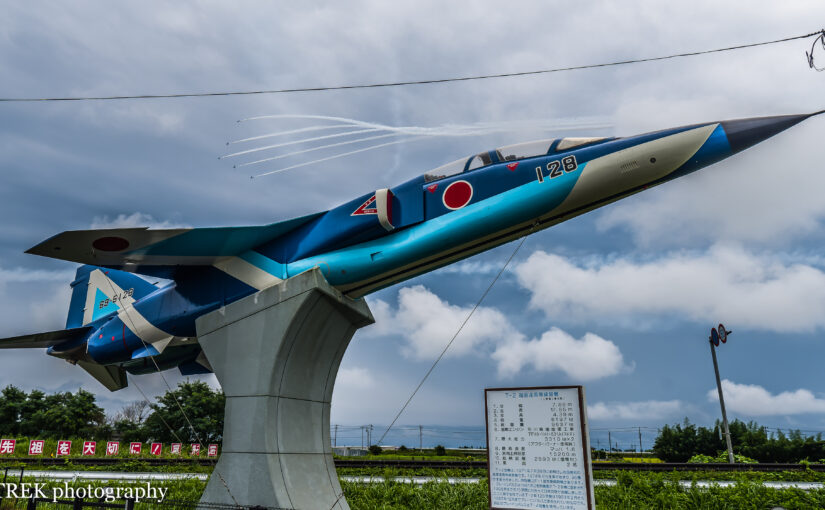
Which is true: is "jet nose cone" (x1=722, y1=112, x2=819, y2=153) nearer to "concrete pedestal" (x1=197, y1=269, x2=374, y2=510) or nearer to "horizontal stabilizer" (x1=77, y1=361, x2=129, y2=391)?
"concrete pedestal" (x1=197, y1=269, x2=374, y2=510)

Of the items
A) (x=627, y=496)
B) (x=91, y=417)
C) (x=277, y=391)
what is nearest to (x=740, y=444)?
(x=627, y=496)

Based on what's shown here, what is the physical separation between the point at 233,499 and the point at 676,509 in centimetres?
997

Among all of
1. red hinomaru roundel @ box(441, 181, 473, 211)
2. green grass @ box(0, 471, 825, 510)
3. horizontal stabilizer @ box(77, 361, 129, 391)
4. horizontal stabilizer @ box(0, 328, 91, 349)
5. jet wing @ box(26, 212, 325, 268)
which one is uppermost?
red hinomaru roundel @ box(441, 181, 473, 211)

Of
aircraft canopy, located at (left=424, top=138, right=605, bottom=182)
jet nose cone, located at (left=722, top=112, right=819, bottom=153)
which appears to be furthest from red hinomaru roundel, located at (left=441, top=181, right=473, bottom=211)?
jet nose cone, located at (left=722, top=112, right=819, bottom=153)

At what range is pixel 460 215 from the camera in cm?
960

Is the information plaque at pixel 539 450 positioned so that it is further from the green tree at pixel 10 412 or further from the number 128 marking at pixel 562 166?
the green tree at pixel 10 412

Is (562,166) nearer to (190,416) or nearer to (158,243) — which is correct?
(158,243)

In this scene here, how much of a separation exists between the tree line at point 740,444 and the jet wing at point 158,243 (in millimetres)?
36851

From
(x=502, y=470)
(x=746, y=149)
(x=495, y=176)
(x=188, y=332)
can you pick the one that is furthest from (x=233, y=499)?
(x=746, y=149)

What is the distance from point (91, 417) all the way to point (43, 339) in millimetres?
37641

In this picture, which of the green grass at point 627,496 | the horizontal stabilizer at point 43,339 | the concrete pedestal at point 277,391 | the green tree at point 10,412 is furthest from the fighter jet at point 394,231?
the green tree at point 10,412

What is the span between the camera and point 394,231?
10.2 meters

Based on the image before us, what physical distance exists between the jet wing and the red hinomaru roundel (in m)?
2.94

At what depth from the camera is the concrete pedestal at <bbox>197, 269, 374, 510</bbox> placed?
970 centimetres
